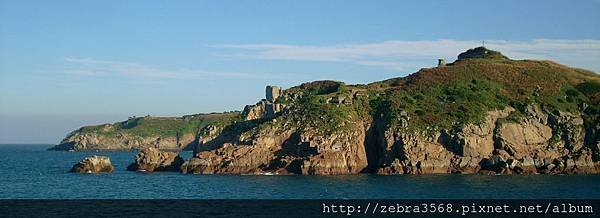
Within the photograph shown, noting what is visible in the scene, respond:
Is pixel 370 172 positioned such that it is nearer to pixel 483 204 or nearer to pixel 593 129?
pixel 593 129

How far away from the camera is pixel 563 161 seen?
117 m

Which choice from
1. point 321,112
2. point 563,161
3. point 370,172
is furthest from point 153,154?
point 563,161

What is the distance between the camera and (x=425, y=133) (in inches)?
4734

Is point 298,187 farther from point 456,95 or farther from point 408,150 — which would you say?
point 456,95

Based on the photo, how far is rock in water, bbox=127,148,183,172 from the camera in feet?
424

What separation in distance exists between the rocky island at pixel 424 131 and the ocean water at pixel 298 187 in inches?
268

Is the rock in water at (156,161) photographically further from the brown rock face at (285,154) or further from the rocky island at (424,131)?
the brown rock face at (285,154)

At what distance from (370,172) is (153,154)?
1577 inches

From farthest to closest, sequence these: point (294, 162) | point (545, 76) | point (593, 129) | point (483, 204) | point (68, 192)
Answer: point (545, 76) < point (593, 129) < point (294, 162) < point (68, 192) < point (483, 204)

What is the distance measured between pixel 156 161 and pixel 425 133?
47609mm

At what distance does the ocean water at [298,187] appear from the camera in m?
84.1

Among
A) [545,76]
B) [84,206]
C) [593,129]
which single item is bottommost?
[84,206]

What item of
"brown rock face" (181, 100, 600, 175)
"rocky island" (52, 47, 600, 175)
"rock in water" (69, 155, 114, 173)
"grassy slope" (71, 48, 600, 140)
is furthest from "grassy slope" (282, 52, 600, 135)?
"rock in water" (69, 155, 114, 173)

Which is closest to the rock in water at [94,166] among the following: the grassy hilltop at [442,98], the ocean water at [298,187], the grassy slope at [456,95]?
the ocean water at [298,187]
